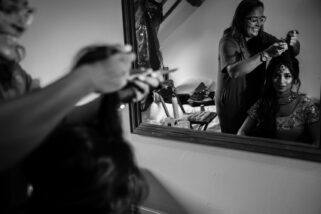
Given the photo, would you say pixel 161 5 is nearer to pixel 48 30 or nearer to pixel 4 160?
pixel 48 30

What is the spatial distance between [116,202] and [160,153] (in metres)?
1.20

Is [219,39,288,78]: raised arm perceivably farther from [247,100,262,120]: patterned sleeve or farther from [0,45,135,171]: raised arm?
[0,45,135,171]: raised arm

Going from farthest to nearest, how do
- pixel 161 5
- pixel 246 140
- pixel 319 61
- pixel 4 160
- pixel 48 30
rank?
pixel 48 30 → pixel 161 5 → pixel 246 140 → pixel 319 61 → pixel 4 160

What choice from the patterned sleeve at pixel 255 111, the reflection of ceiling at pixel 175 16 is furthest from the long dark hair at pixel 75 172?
the reflection of ceiling at pixel 175 16

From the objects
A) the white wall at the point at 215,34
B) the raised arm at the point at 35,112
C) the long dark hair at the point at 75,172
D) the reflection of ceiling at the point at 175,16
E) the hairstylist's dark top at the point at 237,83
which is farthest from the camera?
the reflection of ceiling at the point at 175,16

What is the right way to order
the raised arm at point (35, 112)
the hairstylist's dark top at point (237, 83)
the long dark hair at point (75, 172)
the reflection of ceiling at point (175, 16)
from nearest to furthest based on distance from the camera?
the raised arm at point (35, 112) → the long dark hair at point (75, 172) → the hairstylist's dark top at point (237, 83) → the reflection of ceiling at point (175, 16)

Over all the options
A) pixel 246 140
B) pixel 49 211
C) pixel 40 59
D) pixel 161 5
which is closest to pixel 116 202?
pixel 49 211

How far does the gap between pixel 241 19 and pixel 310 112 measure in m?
0.54

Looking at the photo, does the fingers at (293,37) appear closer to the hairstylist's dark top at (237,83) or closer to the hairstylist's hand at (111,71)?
the hairstylist's dark top at (237,83)

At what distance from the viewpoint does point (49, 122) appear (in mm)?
429

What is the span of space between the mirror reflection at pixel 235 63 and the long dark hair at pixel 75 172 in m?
0.94

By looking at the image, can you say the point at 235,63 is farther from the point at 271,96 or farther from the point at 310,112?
the point at 310,112

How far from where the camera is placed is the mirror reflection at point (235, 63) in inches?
47.0

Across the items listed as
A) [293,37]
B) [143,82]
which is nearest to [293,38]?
[293,37]
